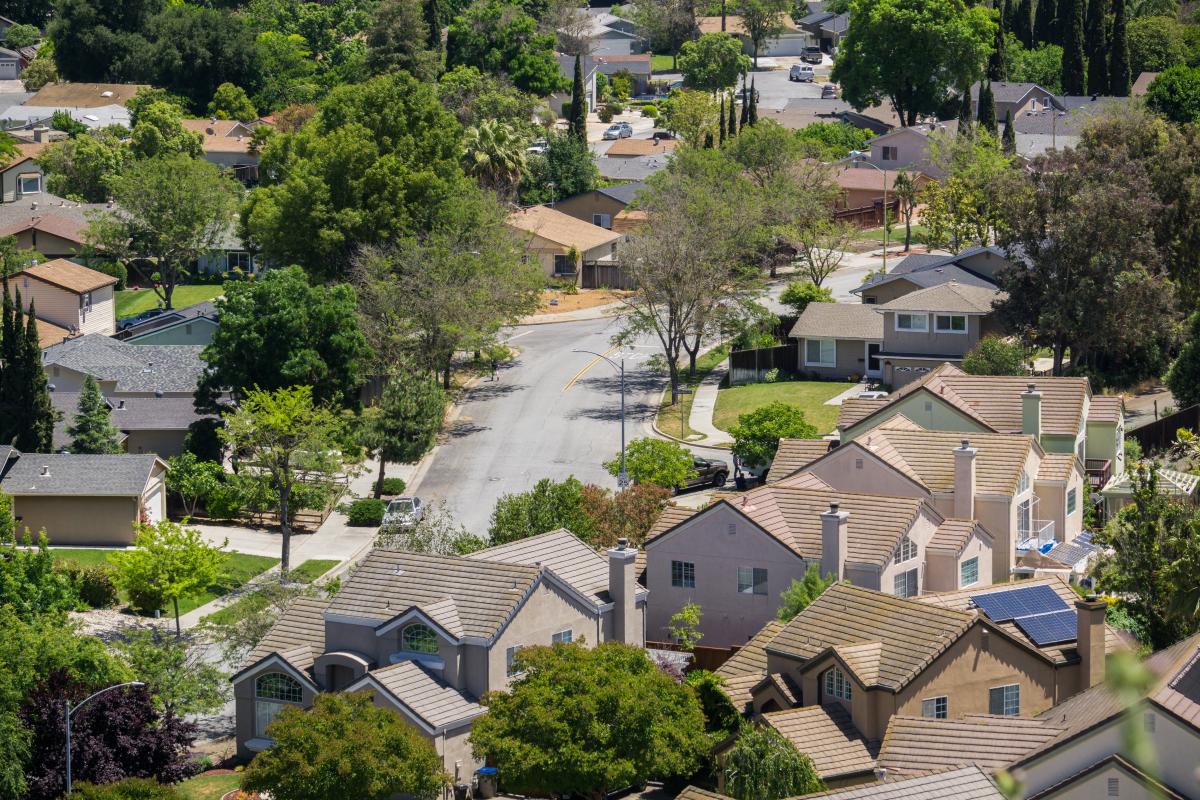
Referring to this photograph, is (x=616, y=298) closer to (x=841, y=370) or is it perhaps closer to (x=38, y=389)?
(x=841, y=370)

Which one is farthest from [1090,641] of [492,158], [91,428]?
[492,158]

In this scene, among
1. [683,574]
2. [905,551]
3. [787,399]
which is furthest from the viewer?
[787,399]

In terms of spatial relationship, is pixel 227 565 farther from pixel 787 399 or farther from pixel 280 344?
pixel 787 399

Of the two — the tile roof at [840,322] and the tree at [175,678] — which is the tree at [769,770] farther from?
the tile roof at [840,322]

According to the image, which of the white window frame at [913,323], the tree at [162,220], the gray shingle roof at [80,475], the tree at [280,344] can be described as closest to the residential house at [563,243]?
the tree at [162,220]

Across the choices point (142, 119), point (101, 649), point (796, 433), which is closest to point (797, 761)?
point (101, 649)

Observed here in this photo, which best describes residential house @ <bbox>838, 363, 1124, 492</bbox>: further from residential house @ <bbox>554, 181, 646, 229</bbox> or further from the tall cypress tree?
the tall cypress tree

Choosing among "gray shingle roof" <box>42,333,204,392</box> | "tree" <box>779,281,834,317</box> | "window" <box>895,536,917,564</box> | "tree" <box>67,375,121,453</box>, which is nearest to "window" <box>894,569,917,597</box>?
"window" <box>895,536,917,564</box>
